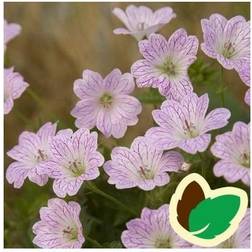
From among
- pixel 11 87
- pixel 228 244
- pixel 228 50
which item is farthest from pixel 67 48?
pixel 228 244

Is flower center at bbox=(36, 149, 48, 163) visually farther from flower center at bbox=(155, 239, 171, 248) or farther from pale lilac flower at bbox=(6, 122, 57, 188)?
flower center at bbox=(155, 239, 171, 248)

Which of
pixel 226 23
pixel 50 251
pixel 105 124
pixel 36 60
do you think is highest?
pixel 36 60

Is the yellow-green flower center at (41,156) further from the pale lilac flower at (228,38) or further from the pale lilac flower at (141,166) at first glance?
the pale lilac flower at (228,38)

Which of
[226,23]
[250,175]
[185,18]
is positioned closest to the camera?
[250,175]

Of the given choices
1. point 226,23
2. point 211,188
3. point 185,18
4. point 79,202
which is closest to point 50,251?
point 79,202

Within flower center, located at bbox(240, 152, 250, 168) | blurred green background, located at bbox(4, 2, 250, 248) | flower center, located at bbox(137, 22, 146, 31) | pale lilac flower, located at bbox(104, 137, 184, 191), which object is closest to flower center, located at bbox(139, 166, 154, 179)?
pale lilac flower, located at bbox(104, 137, 184, 191)

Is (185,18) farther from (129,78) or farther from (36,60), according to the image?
(129,78)

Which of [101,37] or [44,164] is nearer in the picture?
[44,164]
